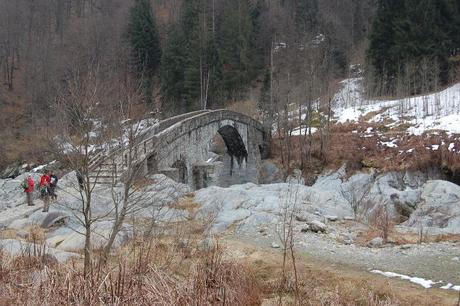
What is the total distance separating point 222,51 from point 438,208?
4078cm

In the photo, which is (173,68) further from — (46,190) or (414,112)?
(46,190)

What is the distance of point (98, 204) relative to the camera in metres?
17.2

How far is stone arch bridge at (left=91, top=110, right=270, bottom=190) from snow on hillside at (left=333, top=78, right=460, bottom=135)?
8.40 m

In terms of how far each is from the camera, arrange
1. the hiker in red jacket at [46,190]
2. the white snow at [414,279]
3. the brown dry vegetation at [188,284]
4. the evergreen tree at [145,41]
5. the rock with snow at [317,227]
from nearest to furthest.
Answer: the brown dry vegetation at [188,284], the white snow at [414,279], the rock with snow at [317,227], the hiker in red jacket at [46,190], the evergreen tree at [145,41]

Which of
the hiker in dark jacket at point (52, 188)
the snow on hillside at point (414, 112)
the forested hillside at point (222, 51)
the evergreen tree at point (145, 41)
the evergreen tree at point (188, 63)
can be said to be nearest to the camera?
the hiker in dark jacket at point (52, 188)

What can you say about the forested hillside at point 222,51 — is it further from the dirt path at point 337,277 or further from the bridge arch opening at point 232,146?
the dirt path at point 337,277

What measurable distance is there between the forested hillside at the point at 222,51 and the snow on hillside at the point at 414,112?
68.6 inches

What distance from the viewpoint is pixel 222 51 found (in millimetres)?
57562

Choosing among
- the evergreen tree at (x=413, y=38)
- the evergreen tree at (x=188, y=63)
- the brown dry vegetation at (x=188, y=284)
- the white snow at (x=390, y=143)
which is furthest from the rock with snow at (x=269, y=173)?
the brown dry vegetation at (x=188, y=284)

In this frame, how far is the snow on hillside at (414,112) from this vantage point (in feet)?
117

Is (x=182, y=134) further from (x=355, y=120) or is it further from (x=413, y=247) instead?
(x=355, y=120)

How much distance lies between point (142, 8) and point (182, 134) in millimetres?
42723

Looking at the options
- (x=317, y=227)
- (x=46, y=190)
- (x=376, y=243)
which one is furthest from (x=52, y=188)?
(x=376, y=243)

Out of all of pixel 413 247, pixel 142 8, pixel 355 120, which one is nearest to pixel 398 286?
pixel 413 247
